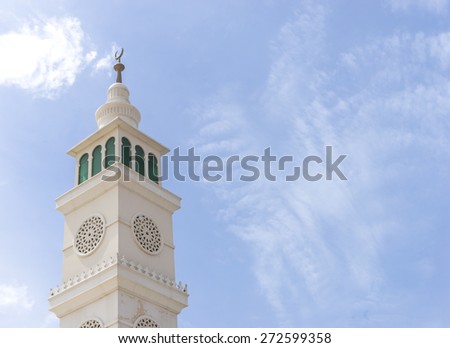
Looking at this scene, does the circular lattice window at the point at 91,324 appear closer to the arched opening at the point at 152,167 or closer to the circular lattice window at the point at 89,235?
the circular lattice window at the point at 89,235

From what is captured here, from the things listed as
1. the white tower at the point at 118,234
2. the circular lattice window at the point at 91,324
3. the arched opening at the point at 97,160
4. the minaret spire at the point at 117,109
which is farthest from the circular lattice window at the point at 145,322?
the minaret spire at the point at 117,109

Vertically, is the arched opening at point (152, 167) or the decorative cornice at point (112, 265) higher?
the arched opening at point (152, 167)

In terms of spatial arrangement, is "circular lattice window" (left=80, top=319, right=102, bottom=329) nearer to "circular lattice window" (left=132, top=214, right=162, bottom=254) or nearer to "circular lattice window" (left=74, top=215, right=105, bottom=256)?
"circular lattice window" (left=74, top=215, right=105, bottom=256)

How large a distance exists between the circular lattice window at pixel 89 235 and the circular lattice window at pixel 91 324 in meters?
3.83

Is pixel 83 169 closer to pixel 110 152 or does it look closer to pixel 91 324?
pixel 110 152

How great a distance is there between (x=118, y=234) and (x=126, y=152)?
593 centimetres

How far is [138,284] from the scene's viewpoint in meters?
34.7

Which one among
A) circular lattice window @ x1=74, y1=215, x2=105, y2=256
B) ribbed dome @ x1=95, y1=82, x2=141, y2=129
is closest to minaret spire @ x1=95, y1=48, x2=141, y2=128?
ribbed dome @ x1=95, y1=82, x2=141, y2=129

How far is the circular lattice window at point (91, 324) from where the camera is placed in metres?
33.8

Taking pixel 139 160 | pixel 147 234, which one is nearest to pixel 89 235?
pixel 147 234

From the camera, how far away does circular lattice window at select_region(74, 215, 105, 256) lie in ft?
120

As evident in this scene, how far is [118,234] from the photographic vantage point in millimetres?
35750

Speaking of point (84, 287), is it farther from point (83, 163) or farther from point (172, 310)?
point (83, 163)
